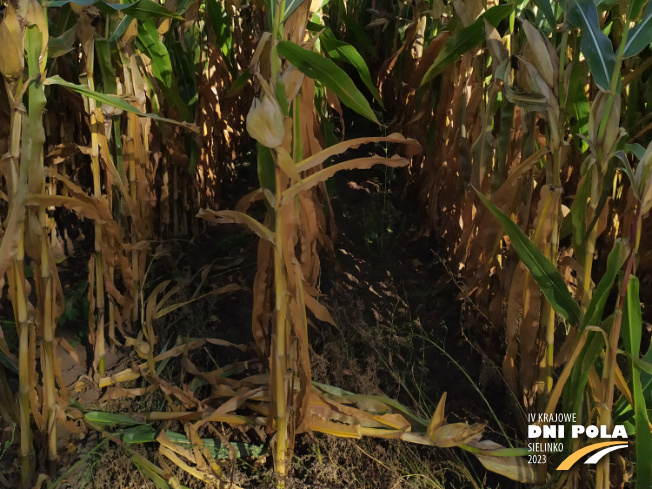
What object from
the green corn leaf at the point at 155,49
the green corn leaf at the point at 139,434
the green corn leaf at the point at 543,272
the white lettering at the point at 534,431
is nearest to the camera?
the green corn leaf at the point at 543,272

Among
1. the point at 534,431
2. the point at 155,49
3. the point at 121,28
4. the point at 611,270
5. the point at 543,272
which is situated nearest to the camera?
the point at 611,270

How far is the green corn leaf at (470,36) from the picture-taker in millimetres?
1378

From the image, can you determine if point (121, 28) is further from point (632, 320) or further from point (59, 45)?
point (632, 320)

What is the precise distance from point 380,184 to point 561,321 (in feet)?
4.37

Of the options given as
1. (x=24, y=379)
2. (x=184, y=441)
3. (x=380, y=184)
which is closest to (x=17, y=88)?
(x=24, y=379)

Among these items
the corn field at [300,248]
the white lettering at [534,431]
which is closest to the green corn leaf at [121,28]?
the corn field at [300,248]

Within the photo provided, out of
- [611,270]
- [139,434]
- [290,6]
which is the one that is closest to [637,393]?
[611,270]

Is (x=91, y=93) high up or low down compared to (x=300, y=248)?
up

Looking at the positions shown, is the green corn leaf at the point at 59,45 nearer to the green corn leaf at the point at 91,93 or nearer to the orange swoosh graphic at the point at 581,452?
the green corn leaf at the point at 91,93

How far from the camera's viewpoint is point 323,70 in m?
1.16

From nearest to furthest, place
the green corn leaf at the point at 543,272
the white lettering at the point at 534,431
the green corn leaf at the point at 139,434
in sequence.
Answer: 1. the green corn leaf at the point at 543,272
2. the white lettering at the point at 534,431
3. the green corn leaf at the point at 139,434

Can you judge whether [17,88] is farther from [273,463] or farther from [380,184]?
[380,184]

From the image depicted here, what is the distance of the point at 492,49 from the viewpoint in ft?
4.41

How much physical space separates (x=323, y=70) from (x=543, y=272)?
0.61 meters
